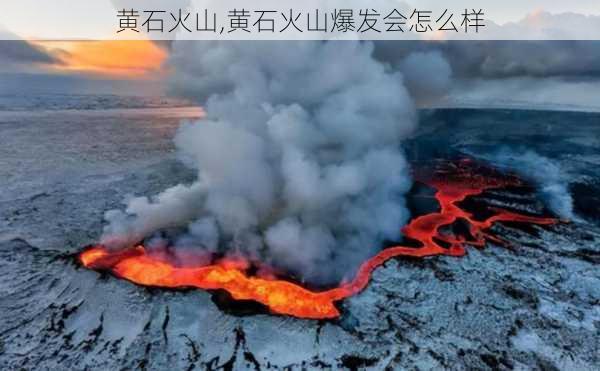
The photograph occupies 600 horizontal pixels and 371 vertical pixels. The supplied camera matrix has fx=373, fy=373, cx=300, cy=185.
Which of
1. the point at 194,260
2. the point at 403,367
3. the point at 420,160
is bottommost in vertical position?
the point at 403,367

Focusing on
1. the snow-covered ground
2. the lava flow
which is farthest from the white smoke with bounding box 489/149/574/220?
the snow-covered ground

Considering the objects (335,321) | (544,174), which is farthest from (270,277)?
(544,174)

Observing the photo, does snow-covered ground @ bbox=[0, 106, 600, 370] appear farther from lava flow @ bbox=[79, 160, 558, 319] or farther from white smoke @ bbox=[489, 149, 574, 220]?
white smoke @ bbox=[489, 149, 574, 220]

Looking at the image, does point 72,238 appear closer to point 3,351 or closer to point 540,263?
point 3,351

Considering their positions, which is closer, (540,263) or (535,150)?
(540,263)

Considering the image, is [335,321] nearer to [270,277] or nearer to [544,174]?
[270,277]

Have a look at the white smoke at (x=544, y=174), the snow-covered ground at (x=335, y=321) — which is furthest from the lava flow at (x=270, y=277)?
the white smoke at (x=544, y=174)

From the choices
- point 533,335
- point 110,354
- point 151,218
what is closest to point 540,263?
point 533,335

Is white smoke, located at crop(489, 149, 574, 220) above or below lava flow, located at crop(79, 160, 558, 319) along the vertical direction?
above
